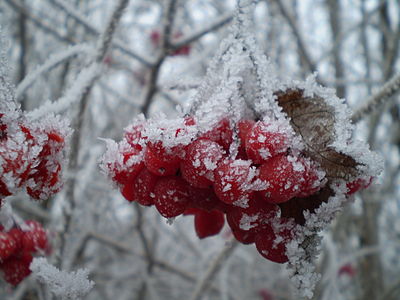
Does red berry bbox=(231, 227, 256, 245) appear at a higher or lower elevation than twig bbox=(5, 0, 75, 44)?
lower

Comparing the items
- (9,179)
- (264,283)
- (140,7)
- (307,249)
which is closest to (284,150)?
(307,249)

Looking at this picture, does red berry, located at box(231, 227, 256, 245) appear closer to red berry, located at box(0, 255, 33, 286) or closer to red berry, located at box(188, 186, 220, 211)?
red berry, located at box(188, 186, 220, 211)

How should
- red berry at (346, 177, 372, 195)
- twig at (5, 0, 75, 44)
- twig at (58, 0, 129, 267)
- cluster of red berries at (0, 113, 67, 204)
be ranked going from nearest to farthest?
cluster of red berries at (0, 113, 67, 204)
red berry at (346, 177, 372, 195)
twig at (58, 0, 129, 267)
twig at (5, 0, 75, 44)

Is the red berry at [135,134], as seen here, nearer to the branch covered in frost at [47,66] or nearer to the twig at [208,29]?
the branch covered in frost at [47,66]

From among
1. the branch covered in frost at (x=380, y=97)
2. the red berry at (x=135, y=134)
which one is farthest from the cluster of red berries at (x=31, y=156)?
the branch covered in frost at (x=380, y=97)

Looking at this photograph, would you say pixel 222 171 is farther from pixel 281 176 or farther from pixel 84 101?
pixel 84 101

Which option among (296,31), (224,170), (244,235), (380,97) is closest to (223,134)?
(224,170)

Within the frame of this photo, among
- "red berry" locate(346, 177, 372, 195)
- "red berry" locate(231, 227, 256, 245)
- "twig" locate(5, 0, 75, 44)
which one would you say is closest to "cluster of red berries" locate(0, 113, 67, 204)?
"red berry" locate(231, 227, 256, 245)
